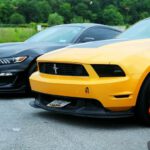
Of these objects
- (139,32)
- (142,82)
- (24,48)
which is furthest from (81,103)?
(24,48)

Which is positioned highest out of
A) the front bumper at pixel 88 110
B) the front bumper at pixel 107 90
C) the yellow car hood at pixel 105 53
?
the yellow car hood at pixel 105 53

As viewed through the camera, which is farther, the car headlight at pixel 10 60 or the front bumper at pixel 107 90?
the car headlight at pixel 10 60

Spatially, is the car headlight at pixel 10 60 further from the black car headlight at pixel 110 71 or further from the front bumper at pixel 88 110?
the black car headlight at pixel 110 71

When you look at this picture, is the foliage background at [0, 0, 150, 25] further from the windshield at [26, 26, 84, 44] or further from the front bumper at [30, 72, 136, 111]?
the front bumper at [30, 72, 136, 111]

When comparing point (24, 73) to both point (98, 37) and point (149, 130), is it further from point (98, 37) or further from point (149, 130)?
point (149, 130)

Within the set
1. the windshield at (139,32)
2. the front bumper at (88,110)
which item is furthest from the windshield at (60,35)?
the front bumper at (88,110)

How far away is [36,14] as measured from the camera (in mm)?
76188

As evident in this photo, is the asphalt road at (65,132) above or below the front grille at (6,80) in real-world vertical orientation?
above

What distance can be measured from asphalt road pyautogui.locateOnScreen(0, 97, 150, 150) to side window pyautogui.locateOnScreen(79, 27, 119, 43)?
240cm

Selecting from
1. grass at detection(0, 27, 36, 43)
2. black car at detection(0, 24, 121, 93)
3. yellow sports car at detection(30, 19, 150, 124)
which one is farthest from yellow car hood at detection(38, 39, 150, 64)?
grass at detection(0, 27, 36, 43)

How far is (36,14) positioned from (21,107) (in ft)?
229

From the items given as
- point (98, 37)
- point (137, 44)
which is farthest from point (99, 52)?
point (98, 37)

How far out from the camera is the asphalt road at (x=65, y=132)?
189 inches

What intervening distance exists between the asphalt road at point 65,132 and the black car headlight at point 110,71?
0.60 metres
